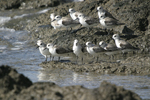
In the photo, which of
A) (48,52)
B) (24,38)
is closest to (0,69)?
(48,52)

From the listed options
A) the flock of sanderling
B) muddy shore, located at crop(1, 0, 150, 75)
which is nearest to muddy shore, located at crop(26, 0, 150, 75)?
muddy shore, located at crop(1, 0, 150, 75)

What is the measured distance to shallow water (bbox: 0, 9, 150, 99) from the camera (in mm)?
7260

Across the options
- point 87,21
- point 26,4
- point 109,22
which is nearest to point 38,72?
point 87,21

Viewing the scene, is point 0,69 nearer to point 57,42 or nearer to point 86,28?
point 57,42

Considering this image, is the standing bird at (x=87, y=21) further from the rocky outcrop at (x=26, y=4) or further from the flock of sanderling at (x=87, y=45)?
the rocky outcrop at (x=26, y=4)

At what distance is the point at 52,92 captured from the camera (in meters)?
4.39

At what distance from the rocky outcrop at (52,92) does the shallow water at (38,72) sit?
190 centimetres

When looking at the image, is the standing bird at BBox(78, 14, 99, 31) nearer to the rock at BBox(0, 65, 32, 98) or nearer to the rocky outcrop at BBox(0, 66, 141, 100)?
the rock at BBox(0, 65, 32, 98)

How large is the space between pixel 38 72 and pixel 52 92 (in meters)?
4.68

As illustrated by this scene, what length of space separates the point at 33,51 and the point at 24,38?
11.6ft

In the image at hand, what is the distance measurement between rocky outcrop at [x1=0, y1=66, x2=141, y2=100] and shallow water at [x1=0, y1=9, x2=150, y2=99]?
74.8 inches

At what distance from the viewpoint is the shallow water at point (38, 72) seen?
23.8ft

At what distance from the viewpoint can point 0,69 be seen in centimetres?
510

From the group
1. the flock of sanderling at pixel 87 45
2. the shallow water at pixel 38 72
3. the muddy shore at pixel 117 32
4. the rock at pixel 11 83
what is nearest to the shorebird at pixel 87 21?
the flock of sanderling at pixel 87 45
